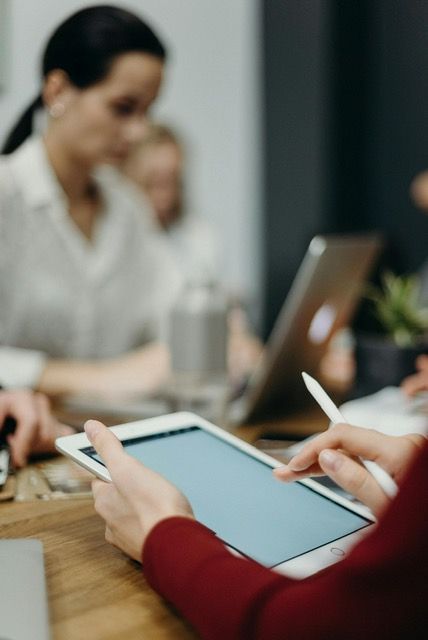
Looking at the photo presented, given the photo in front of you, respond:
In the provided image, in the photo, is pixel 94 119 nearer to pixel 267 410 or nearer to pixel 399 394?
pixel 267 410

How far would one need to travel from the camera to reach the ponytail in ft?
4.73

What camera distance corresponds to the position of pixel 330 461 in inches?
28.7

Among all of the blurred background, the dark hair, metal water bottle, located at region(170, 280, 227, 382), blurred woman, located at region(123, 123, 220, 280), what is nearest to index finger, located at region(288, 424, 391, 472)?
metal water bottle, located at region(170, 280, 227, 382)

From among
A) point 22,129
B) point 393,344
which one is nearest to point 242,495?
point 393,344

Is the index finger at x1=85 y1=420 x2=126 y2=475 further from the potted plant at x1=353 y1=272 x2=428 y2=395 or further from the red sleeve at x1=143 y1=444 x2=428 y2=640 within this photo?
the potted plant at x1=353 y1=272 x2=428 y2=395

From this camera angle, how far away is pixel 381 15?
340cm

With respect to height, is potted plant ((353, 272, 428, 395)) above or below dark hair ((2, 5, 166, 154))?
below

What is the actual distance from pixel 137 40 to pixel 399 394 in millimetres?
836

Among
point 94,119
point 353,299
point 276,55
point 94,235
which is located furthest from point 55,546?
point 276,55

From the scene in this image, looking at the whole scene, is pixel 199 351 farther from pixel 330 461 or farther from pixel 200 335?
pixel 330 461

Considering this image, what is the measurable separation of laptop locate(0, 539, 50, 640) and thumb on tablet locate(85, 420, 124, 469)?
0.11 meters

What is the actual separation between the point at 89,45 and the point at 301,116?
6.59 feet

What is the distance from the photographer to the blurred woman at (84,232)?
1.46 meters

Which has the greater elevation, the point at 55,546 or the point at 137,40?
the point at 137,40
